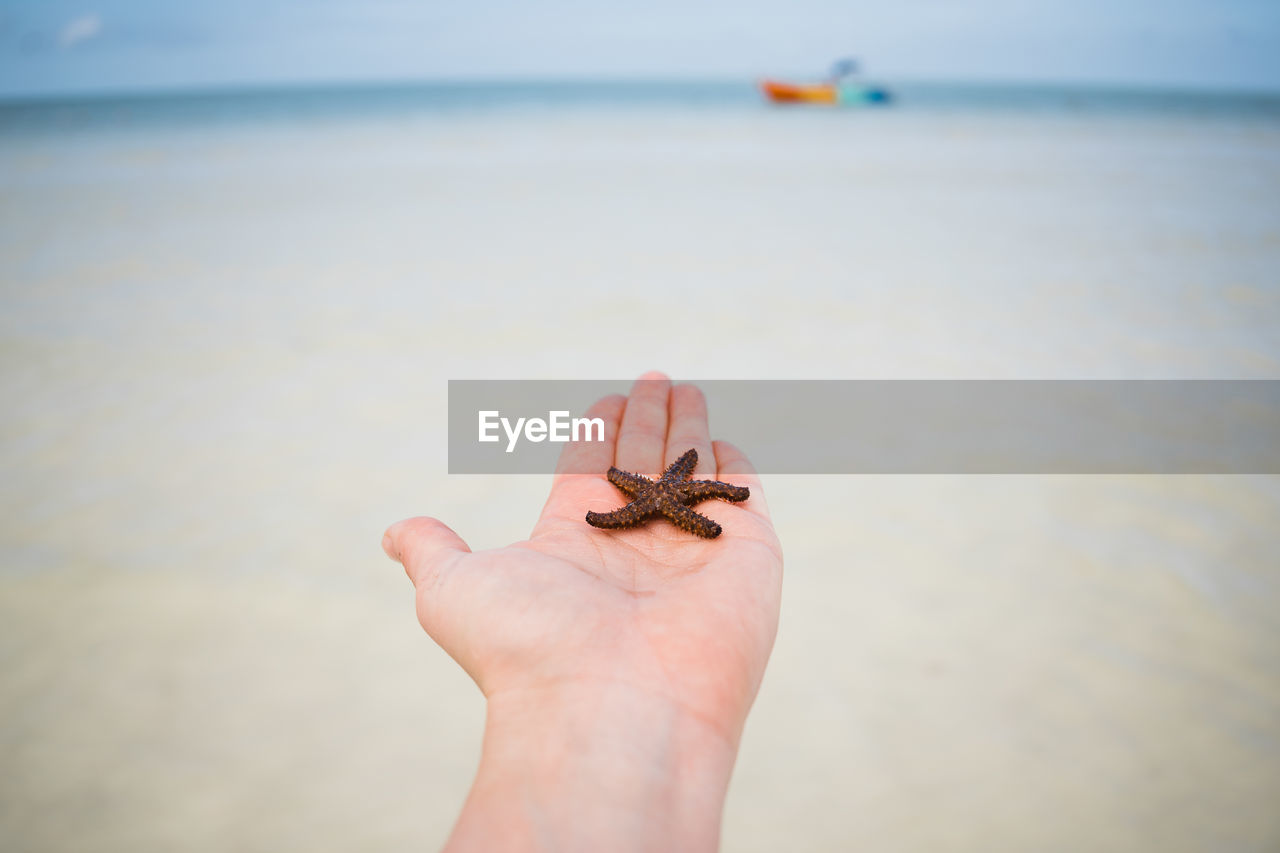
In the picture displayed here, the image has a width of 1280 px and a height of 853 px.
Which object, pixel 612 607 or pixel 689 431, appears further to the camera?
pixel 689 431

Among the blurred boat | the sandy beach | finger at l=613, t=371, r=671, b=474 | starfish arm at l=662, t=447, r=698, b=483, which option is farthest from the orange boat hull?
starfish arm at l=662, t=447, r=698, b=483

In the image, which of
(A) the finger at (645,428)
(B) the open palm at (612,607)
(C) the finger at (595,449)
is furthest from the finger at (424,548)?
(A) the finger at (645,428)

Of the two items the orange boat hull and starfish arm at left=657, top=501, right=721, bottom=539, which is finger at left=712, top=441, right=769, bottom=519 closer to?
starfish arm at left=657, top=501, right=721, bottom=539

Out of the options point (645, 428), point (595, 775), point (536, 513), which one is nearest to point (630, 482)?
point (645, 428)

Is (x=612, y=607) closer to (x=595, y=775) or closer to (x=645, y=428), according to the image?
(x=595, y=775)

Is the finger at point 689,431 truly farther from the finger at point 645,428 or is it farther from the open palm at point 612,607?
the open palm at point 612,607

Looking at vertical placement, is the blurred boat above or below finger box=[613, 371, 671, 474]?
above

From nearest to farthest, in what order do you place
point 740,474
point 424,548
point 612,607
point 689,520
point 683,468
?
point 612,607, point 424,548, point 689,520, point 683,468, point 740,474
